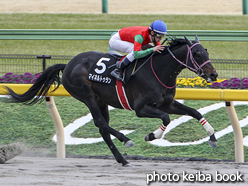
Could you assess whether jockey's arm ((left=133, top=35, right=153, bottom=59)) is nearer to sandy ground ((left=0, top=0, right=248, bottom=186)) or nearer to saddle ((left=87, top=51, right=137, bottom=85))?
saddle ((left=87, top=51, right=137, bottom=85))

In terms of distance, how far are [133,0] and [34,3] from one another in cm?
396

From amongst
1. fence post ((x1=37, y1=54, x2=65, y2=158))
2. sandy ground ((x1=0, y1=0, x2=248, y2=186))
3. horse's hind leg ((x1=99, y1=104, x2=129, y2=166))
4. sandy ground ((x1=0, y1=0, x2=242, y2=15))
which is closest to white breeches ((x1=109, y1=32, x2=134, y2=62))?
horse's hind leg ((x1=99, y1=104, x2=129, y2=166))

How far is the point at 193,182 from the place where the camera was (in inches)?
157

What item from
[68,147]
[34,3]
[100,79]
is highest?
[34,3]

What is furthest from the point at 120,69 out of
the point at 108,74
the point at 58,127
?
the point at 58,127

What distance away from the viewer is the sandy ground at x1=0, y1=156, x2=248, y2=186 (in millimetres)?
3990

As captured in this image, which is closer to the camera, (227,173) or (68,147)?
(227,173)

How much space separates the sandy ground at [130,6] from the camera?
1567 cm

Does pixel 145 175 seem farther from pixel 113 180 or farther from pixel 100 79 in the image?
pixel 100 79

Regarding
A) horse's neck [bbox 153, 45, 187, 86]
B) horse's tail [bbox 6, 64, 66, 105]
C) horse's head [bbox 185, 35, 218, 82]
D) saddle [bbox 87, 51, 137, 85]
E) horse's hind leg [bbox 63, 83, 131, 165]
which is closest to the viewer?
horse's head [bbox 185, 35, 218, 82]

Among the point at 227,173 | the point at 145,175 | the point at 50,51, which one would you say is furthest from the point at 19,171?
the point at 50,51

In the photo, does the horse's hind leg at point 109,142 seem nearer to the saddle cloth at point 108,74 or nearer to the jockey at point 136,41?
the saddle cloth at point 108,74

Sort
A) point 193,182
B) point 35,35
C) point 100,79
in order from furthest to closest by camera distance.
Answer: point 35,35 < point 100,79 < point 193,182

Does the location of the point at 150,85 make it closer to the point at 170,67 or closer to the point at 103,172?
the point at 170,67
